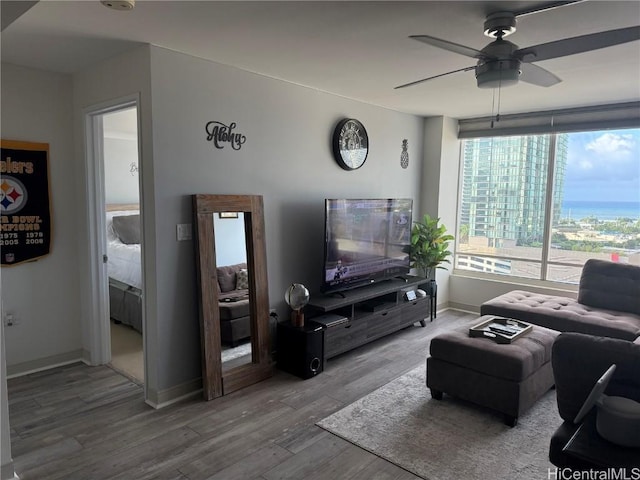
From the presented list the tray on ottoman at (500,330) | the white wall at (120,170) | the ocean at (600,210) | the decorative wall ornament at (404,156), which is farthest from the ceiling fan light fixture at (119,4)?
the ocean at (600,210)

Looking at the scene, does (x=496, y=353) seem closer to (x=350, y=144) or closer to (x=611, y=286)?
(x=611, y=286)

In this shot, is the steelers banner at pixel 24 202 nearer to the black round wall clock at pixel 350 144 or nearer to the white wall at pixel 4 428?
the white wall at pixel 4 428

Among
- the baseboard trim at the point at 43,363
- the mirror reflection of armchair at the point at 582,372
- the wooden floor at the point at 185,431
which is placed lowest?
the wooden floor at the point at 185,431

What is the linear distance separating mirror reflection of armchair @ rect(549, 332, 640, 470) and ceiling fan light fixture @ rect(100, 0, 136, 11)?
253cm

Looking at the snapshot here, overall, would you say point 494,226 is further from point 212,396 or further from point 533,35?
point 212,396

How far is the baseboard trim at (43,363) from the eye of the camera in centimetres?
351

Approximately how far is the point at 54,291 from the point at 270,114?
7.69 feet

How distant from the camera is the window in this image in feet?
15.6

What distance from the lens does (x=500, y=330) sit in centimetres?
332

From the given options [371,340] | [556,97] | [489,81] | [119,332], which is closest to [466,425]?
[371,340]

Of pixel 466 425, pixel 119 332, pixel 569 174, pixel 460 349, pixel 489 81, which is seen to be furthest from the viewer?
pixel 569 174

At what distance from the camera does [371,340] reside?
4242 mm

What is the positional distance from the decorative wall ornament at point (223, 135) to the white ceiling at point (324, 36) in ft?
1.50

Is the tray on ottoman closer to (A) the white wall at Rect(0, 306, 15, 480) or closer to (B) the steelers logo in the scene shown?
(A) the white wall at Rect(0, 306, 15, 480)
